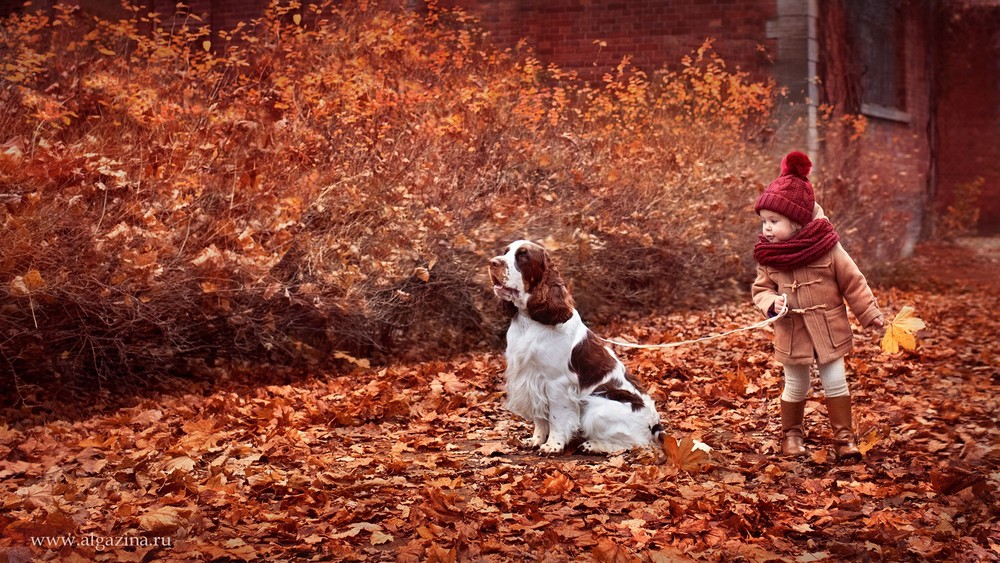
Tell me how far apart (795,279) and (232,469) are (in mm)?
3228

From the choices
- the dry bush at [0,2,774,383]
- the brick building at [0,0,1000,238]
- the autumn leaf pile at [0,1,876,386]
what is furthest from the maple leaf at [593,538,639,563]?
the brick building at [0,0,1000,238]

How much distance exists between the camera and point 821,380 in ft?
17.7

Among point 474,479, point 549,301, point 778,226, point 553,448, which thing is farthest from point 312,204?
point 778,226

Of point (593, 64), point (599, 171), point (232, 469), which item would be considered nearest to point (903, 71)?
point (593, 64)

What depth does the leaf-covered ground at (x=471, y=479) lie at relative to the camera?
4086 millimetres

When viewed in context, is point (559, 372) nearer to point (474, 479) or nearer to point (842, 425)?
point (474, 479)

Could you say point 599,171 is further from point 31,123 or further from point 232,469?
point 232,469

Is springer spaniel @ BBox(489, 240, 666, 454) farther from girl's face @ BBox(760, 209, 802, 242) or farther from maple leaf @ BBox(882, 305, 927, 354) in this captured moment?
maple leaf @ BBox(882, 305, 927, 354)

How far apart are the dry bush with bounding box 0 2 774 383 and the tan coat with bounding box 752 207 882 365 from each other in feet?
11.6

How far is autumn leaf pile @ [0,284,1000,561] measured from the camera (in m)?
4.09

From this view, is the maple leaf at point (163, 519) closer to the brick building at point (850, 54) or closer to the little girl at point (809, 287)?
the little girl at point (809, 287)

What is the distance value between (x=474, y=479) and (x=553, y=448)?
1.90ft

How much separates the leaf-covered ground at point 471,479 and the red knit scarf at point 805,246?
1097 millimetres

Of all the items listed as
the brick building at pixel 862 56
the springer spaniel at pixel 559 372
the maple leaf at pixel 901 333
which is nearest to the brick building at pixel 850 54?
the brick building at pixel 862 56
